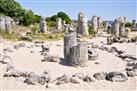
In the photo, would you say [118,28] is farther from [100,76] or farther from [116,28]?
[100,76]

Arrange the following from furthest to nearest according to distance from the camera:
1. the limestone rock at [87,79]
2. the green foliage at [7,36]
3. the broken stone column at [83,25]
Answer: the broken stone column at [83,25], the green foliage at [7,36], the limestone rock at [87,79]

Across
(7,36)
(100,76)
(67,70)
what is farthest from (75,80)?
(7,36)

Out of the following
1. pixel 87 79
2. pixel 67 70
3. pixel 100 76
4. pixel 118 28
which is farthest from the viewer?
pixel 118 28

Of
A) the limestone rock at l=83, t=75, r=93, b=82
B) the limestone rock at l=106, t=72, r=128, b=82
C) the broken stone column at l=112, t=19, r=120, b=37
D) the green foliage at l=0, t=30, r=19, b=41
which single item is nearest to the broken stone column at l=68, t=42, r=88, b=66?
the limestone rock at l=106, t=72, r=128, b=82

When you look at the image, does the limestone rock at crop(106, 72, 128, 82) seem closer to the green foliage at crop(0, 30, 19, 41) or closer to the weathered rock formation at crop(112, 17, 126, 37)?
the green foliage at crop(0, 30, 19, 41)

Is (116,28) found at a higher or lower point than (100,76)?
higher

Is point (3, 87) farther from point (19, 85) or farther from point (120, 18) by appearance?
point (120, 18)

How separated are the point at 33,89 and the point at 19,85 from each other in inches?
29.3

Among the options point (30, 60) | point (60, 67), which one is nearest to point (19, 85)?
point (60, 67)

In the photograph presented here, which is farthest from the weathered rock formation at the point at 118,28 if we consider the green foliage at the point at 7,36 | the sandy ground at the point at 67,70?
the sandy ground at the point at 67,70

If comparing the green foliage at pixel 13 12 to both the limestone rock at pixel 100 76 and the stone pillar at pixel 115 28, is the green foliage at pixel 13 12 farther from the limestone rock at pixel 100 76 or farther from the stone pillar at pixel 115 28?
the limestone rock at pixel 100 76

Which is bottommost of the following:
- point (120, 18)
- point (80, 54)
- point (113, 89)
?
point (113, 89)

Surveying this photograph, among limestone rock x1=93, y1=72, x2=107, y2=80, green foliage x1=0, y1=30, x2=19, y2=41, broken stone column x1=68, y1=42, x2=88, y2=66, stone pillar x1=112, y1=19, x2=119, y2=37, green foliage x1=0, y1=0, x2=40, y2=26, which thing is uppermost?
green foliage x1=0, y1=0, x2=40, y2=26

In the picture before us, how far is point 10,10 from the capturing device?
49906 millimetres
